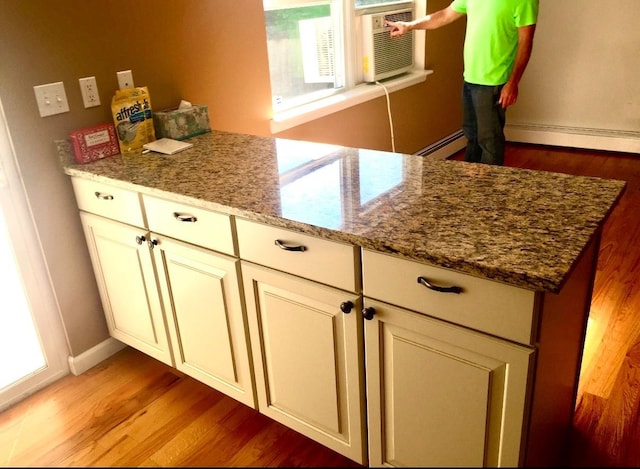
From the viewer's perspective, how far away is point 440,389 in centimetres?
131

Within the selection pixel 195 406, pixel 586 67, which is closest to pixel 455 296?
pixel 195 406

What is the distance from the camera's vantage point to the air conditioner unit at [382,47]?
3.41 metres

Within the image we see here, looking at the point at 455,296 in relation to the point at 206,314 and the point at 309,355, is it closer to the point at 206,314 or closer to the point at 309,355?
the point at 309,355

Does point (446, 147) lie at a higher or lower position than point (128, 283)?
lower

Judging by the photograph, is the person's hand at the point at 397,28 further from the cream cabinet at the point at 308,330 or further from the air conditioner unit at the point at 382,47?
the cream cabinet at the point at 308,330

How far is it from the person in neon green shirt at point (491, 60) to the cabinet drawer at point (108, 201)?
6.67 ft

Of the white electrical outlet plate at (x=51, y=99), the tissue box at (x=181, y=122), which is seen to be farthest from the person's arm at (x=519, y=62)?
the white electrical outlet plate at (x=51, y=99)

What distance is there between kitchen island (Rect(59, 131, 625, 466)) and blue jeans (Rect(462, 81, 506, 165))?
1.40 metres

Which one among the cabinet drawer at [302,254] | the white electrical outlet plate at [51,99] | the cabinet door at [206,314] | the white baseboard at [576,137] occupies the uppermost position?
the white electrical outlet plate at [51,99]

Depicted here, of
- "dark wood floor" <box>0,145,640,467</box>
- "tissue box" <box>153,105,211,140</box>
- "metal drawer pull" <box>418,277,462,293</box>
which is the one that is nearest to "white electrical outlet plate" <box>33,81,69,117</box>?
"tissue box" <box>153,105,211,140</box>

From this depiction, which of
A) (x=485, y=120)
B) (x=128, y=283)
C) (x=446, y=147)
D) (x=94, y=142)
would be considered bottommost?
(x=446, y=147)

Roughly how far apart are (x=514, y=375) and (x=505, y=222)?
0.35m

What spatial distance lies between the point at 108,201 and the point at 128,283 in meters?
0.32

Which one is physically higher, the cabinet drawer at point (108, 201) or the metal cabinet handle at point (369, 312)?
the cabinet drawer at point (108, 201)
